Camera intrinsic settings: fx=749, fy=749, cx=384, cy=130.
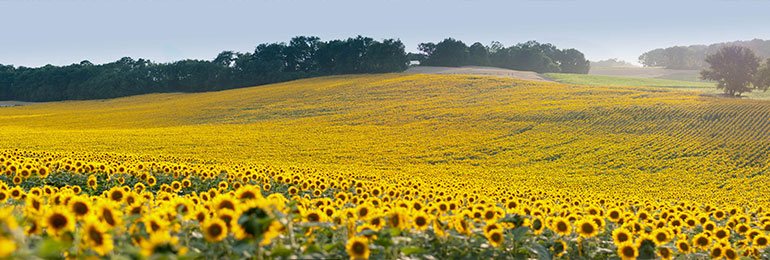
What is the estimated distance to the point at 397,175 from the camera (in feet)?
85.5

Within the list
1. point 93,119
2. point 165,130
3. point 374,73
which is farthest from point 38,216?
point 374,73

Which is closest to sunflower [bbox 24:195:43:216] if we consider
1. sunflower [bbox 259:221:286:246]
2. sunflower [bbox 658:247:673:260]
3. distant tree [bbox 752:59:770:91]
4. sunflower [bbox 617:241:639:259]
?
sunflower [bbox 259:221:286:246]

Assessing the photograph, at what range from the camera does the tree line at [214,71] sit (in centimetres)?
9556

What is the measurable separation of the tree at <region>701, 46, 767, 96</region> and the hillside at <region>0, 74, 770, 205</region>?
38.2ft

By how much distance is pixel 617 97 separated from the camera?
58.2 metres

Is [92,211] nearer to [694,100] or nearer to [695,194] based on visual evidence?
[695,194]

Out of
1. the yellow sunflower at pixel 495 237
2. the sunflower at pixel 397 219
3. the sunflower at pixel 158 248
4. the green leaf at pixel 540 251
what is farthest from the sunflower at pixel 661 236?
the sunflower at pixel 158 248

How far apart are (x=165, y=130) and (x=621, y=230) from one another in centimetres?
4164

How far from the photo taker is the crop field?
16.6 ft

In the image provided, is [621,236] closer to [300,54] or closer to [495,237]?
[495,237]

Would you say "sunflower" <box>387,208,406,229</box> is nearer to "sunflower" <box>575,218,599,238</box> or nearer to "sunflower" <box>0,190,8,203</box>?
"sunflower" <box>575,218,599,238</box>

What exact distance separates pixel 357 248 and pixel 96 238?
1580mm

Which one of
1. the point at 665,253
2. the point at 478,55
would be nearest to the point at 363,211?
the point at 665,253

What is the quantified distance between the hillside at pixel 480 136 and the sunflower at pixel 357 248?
18496 millimetres
